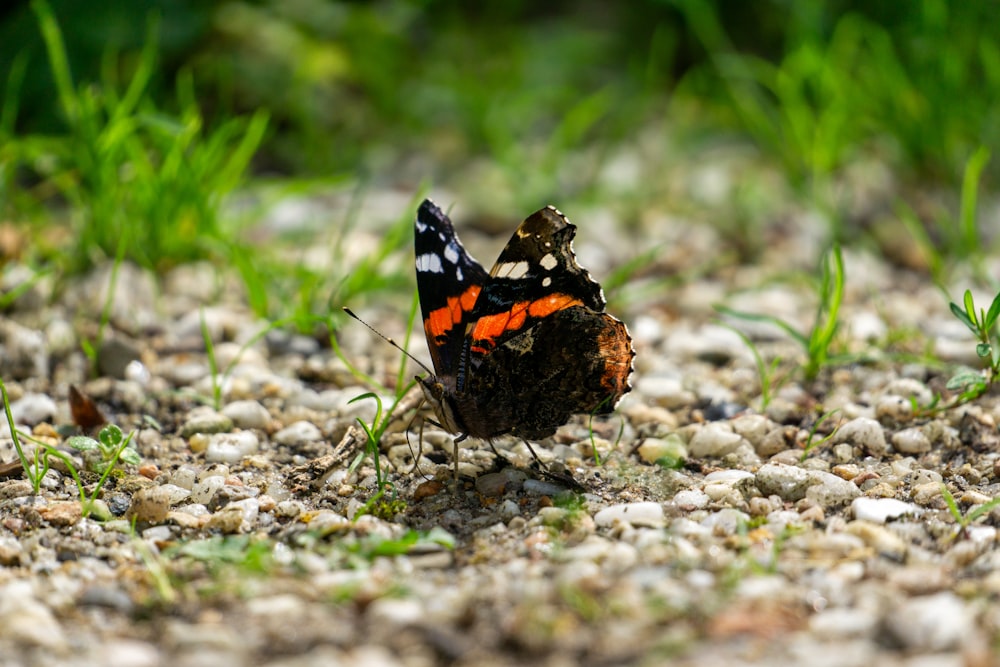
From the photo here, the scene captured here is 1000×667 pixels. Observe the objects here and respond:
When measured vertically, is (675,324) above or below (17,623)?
above

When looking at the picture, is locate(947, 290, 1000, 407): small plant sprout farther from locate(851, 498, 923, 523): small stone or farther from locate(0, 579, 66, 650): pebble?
locate(0, 579, 66, 650): pebble

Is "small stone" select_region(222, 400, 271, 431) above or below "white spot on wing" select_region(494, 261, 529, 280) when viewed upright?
below

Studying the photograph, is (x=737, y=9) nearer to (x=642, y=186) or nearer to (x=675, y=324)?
(x=642, y=186)

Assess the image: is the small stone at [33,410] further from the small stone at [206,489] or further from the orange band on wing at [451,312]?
the orange band on wing at [451,312]

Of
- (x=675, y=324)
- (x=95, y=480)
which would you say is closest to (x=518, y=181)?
(x=675, y=324)

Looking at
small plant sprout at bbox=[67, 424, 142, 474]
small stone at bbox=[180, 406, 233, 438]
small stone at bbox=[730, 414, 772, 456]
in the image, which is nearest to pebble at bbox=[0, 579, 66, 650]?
small plant sprout at bbox=[67, 424, 142, 474]

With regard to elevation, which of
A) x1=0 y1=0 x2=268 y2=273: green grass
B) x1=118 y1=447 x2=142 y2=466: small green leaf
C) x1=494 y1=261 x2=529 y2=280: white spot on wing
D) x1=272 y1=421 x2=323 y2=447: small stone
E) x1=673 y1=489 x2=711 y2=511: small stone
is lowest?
x1=673 y1=489 x2=711 y2=511: small stone

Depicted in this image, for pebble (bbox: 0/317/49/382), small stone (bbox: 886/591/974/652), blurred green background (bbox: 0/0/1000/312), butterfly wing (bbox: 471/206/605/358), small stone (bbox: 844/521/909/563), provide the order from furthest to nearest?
blurred green background (bbox: 0/0/1000/312), pebble (bbox: 0/317/49/382), butterfly wing (bbox: 471/206/605/358), small stone (bbox: 844/521/909/563), small stone (bbox: 886/591/974/652)
